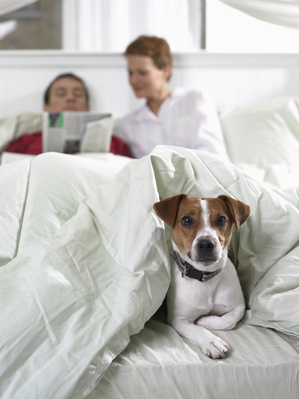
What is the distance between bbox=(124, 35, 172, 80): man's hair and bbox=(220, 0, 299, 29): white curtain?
563 mm

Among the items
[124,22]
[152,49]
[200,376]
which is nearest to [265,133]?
[152,49]

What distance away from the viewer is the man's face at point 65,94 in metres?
2.66

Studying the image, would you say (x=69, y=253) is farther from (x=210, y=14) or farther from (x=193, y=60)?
(x=210, y=14)

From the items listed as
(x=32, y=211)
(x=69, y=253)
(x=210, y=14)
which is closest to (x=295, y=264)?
(x=69, y=253)

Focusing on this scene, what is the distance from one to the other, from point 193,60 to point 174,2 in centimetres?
44

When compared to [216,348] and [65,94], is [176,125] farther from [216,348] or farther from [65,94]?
[216,348]

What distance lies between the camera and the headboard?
2738 millimetres

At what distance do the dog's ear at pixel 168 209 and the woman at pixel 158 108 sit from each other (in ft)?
4.59

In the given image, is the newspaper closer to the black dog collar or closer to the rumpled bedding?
the rumpled bedding

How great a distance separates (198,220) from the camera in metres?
1.00

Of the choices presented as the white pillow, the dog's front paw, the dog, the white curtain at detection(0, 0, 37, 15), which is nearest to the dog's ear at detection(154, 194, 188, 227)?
the dog

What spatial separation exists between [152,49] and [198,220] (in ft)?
6.33

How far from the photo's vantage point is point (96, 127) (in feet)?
7.54

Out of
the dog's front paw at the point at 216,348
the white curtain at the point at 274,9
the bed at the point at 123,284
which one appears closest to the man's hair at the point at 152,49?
the white curtain at the point at 274,9
